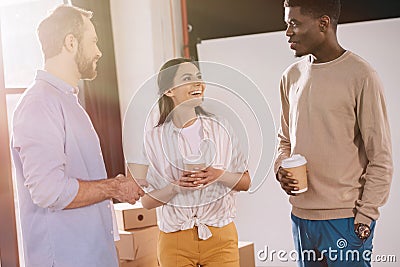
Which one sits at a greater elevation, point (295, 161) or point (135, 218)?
point (295, 161)

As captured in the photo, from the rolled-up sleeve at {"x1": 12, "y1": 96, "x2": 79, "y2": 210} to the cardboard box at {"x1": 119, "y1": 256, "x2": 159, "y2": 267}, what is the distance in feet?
1.41

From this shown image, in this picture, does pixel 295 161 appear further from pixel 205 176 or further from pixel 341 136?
pixel 205 176

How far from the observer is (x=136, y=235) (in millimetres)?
2121

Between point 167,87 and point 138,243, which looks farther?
point 138,243

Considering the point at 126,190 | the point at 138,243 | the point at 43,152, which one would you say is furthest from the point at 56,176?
the point at 138,243

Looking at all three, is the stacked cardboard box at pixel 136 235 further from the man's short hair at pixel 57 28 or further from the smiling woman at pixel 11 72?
the man's short hair at pixel 57 28

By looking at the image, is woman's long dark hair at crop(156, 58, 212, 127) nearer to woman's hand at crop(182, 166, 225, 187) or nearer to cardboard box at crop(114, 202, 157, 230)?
woman's hand at crop(182, 166, 225, 187)

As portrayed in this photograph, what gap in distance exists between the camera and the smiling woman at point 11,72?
2.19 m

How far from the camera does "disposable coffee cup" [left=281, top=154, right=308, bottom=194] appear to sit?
5.87 feet

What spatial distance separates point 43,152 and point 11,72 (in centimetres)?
62

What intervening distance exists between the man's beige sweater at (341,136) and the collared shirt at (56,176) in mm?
607

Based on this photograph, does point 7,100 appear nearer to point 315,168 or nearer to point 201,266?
point 201,266

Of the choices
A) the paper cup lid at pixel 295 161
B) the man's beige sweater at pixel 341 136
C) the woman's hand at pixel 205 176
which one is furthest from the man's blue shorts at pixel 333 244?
the woman's hand at pixel 205 176

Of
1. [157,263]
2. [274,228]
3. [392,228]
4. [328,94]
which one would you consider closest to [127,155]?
[157,263]
